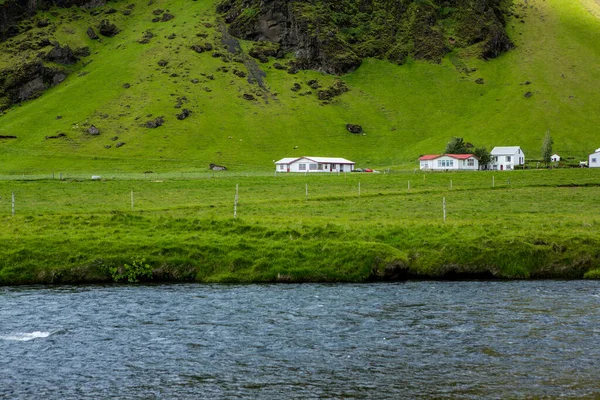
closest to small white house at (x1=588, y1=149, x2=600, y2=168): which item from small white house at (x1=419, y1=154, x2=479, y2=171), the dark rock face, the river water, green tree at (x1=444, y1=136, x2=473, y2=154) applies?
small white house at (x1=419, y1=154, x2=479, y2=171)

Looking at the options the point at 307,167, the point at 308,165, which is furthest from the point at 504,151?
the point at 307,167

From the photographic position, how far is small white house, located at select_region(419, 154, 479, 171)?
168625mm

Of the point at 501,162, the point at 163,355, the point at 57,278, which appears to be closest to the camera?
the point at 163,355

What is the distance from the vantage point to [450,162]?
169875mm

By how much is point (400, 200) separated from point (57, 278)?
143 feet

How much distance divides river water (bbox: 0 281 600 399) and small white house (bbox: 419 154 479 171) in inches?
5474

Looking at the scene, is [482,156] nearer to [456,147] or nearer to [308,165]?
[456,147]

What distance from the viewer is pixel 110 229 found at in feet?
136

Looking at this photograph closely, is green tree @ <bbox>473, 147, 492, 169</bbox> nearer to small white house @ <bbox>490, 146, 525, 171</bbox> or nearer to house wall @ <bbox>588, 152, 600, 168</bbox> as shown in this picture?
small white house @ <bbox>490, 146, 525, 171</bbox>

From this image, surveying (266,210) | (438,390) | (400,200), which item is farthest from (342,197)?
(438,390)

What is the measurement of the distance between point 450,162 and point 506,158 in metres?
19.9

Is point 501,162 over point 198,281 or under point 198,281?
over

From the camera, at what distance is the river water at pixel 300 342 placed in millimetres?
18688

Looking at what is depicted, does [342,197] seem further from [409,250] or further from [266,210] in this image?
[409,250]
